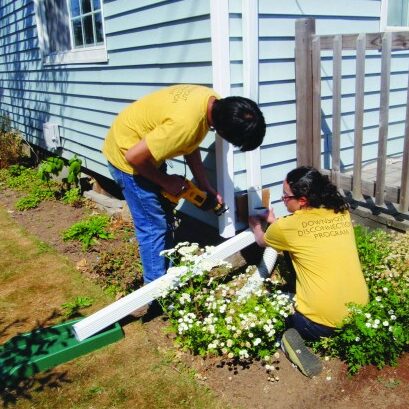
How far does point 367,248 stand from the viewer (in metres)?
3.35

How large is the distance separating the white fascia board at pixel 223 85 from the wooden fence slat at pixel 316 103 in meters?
0.80

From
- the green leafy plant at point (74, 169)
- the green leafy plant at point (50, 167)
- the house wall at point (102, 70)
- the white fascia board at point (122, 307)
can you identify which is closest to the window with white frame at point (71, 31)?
the house wall at point (102, 70)

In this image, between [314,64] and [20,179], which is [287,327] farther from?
[20,179]

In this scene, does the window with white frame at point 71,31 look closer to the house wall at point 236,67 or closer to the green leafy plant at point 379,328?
the house wall at point 236,67

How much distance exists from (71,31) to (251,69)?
4.04 m

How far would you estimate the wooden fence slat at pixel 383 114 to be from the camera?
313cm

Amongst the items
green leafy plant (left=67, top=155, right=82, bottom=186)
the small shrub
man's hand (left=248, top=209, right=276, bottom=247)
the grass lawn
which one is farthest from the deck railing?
green leafy plant (left=67, top=155, right=82, bottom=186)

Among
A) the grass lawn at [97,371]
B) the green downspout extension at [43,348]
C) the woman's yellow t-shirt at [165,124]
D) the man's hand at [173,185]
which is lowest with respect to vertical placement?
the grass lawn at [97,371]

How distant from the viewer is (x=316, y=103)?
12.3 feet

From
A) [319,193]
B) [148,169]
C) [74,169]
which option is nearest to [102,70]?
[74,169]

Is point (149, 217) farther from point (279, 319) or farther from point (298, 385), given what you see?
point (298, 385)

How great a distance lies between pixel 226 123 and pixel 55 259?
2878 mm

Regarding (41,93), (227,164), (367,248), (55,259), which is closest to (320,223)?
(367,248)

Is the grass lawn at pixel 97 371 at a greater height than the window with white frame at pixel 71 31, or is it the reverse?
the window with white frame at pixel 71 31
